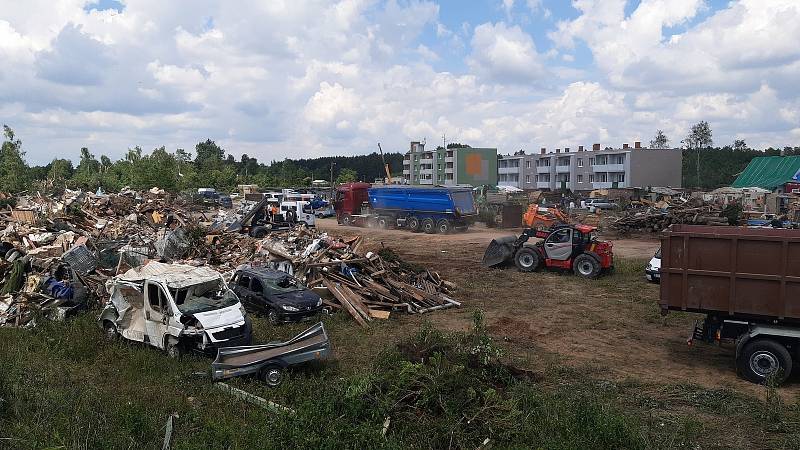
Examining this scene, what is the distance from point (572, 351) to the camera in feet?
38.7

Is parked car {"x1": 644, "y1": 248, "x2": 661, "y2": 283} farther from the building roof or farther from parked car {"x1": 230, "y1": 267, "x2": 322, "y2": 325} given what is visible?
the building roof

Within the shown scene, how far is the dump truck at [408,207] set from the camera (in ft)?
107

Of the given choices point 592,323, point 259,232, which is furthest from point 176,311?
point 259,232

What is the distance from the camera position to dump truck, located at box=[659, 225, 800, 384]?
9.26 meters

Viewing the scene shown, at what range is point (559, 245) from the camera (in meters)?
19.7

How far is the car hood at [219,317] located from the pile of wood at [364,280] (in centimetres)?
320

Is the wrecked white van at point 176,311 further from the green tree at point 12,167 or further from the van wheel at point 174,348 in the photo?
the green tree at point 12,167

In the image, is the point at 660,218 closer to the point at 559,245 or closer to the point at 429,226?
the point at 429,226

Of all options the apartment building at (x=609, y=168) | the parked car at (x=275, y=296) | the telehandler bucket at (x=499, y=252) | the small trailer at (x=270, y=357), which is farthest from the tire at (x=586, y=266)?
the apartment building at (x=609, y=168)

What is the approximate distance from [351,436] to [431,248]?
19.8 m

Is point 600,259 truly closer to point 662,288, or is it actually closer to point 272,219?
point 662,288

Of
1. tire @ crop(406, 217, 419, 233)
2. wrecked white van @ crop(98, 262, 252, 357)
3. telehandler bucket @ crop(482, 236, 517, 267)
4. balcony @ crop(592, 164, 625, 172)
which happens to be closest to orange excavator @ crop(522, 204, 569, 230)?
tire @ crop(406, 217, 419, 233)

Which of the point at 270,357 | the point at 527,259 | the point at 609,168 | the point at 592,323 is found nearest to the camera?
the point at 270,357

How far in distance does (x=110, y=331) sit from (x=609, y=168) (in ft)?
242
